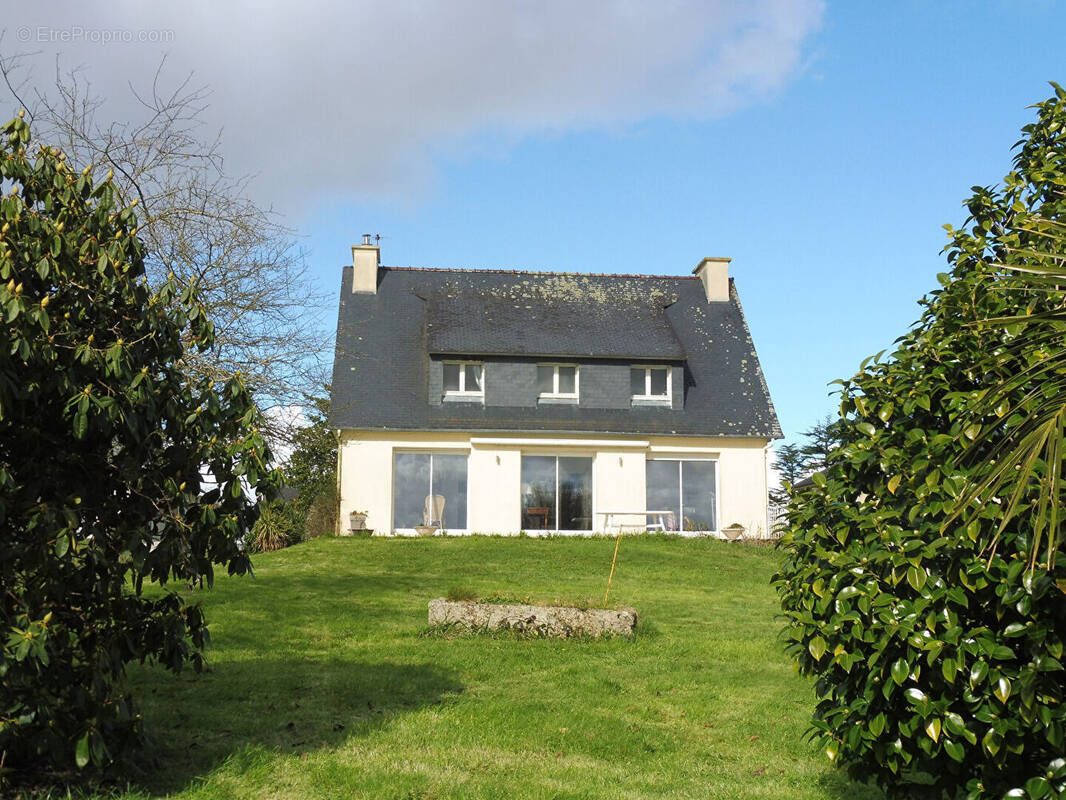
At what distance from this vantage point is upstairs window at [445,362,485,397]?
29.9 meters

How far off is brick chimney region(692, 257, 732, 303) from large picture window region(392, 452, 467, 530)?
12.1 meters

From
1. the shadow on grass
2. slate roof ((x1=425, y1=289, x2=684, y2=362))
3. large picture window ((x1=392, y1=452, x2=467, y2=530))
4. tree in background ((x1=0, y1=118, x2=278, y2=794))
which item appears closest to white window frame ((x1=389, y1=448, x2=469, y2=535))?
large picture window ((x1=392, y1=452, x2=467, y2=530))

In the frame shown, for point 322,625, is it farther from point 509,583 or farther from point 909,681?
point 909,681

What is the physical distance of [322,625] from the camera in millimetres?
13141

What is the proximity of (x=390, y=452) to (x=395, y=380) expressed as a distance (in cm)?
257

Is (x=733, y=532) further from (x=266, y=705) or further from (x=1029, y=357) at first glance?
(x=1029, y=357)

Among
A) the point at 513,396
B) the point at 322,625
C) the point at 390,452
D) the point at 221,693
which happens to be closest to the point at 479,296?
the point at 513,396

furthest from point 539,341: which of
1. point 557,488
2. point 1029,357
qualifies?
point 1029,357

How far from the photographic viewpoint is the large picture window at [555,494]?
95.2 ft

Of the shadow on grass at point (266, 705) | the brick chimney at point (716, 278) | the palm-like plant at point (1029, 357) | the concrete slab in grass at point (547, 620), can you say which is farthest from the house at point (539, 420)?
the palm-like plant at point (1029, 357)

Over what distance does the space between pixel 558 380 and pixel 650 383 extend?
3.07 meters

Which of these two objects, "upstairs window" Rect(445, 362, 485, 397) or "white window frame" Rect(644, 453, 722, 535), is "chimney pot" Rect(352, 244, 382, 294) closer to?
"upstairs window" Rect(445, 362, 485, 397)

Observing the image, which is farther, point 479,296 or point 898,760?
point 479,296

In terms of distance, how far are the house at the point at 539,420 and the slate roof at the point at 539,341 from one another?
64 millimetres
